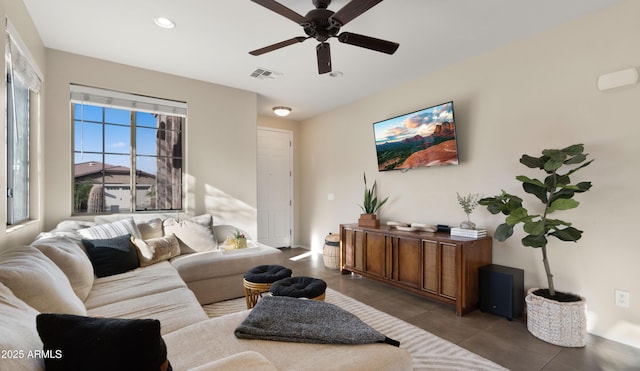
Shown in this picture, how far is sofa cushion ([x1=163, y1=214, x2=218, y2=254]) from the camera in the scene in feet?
11.0

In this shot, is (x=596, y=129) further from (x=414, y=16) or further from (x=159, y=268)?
(x=159, y=268)

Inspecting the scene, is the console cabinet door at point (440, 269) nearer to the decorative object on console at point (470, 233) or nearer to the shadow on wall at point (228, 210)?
the decorative object on console at point (470, 233)

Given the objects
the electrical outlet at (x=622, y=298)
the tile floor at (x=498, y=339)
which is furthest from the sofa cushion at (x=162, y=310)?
the electrical outlet at (x=622, y=298)

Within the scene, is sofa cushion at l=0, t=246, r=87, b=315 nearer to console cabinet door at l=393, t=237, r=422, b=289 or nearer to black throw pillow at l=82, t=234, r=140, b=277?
black throw pillow at l=82, t=234, r=140, b=277

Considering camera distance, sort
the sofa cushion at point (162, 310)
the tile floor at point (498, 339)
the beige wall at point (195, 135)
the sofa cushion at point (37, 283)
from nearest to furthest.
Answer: the sofa cushion at point (37, 283) < the sofa cushion at point (162, 310) < the tile floor at point (498, 339) < the beige wall at point (195, 135)

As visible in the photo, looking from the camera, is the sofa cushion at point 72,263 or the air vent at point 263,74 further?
the air vent at point 263,74

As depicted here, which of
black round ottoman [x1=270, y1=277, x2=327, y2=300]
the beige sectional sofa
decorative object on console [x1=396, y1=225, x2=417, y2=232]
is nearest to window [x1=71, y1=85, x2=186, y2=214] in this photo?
the beige sectional sofa

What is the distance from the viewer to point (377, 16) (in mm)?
2477

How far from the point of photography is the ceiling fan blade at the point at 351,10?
5.97ft

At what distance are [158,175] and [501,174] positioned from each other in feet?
13.7

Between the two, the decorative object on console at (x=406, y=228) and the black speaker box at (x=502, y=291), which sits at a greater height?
the decorative object on console at (x=406, y=228)

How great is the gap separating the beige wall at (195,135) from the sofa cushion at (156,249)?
2.65 feet

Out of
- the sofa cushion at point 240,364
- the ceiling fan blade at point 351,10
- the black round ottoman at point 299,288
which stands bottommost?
the black round ottoman at point 299,288

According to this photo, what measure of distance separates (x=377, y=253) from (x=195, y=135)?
2.91 m
